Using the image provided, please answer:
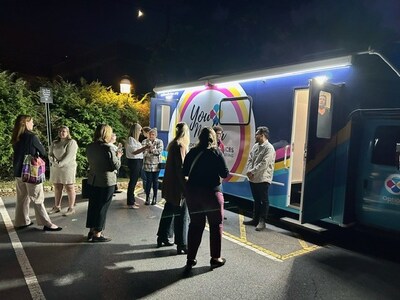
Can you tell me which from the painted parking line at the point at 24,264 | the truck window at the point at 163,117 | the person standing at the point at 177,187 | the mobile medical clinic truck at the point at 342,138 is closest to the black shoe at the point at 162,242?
the person standing at the point at 177,187

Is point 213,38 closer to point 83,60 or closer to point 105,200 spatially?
point 83,60

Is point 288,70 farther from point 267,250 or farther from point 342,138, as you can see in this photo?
point 267,250

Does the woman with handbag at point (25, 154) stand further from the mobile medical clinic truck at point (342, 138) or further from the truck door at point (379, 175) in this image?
the truck door at point (379, 175)

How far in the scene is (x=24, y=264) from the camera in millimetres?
4020

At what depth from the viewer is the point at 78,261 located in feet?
13.7

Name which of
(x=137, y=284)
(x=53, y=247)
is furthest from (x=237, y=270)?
(x=53, y=247)

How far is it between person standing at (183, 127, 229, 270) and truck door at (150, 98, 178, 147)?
4953 millimetres

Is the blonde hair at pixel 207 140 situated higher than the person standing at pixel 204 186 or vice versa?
the blonde hair at pixel 207 140

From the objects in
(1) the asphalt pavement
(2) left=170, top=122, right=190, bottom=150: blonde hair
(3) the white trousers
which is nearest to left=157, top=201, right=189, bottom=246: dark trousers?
(1) the asphalt pavement

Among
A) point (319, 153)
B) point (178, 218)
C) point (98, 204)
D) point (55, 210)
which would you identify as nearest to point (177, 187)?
point (178, 218)

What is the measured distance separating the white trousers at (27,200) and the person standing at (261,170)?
3403 mm

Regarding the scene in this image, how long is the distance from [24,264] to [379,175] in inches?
196

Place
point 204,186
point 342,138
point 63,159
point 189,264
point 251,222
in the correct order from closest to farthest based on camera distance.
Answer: point 204,186 < point 189,264 < point 342,138 < point 63,159 < point 251,222

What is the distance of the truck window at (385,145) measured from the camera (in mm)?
4711
